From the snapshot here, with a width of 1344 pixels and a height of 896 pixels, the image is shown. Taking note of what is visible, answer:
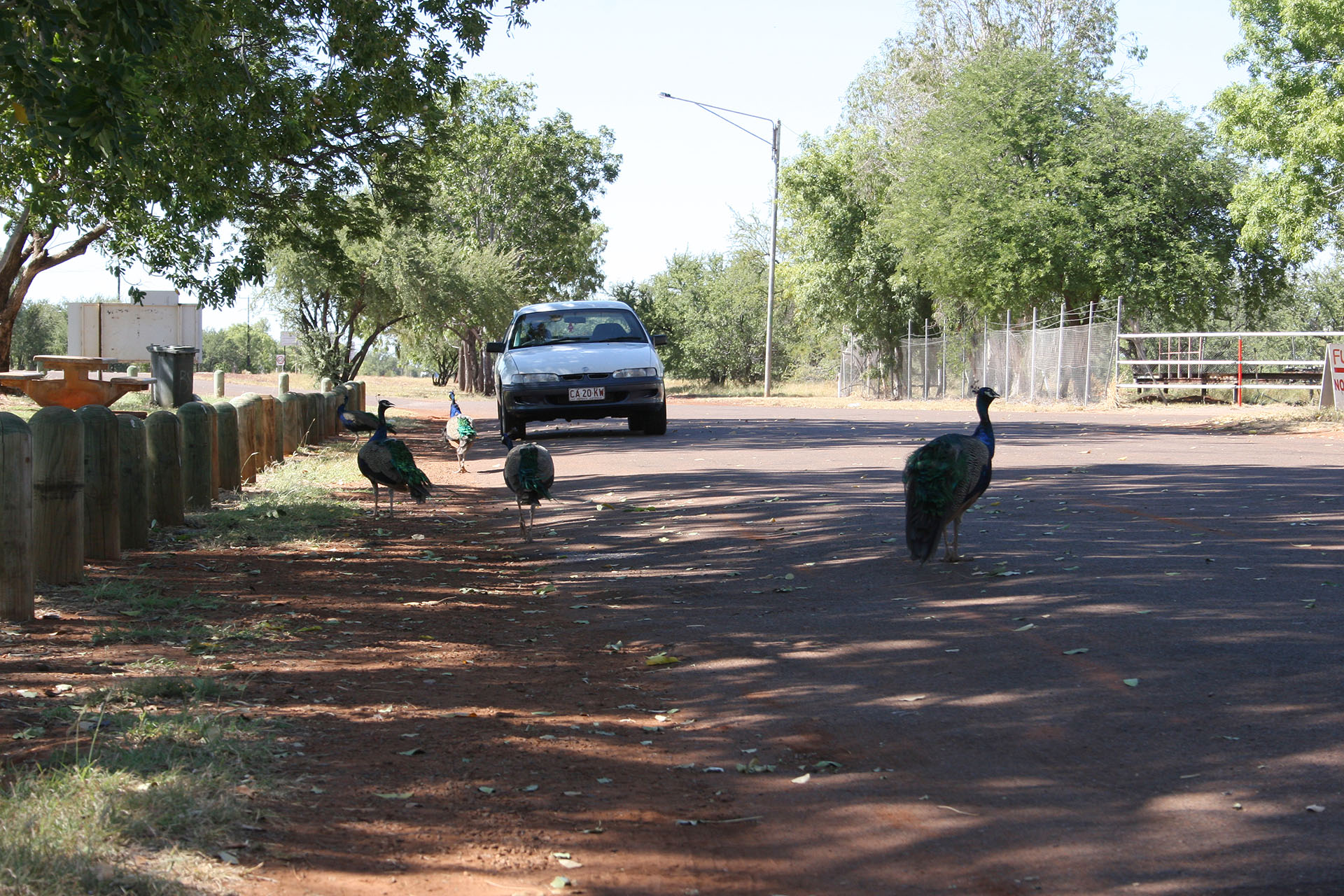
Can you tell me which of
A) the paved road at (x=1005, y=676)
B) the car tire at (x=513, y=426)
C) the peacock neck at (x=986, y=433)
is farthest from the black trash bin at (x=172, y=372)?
the peacock neck at (x=986, y=433)

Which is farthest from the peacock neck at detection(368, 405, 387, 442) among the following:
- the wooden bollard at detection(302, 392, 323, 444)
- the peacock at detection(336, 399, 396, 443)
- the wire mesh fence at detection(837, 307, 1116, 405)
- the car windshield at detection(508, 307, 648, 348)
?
the wire mesh fence at detection(837, 307, 1116, 405)

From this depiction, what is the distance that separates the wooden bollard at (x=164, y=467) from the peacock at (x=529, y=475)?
2535mm

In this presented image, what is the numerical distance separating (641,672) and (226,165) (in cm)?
1021

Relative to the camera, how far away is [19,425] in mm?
6281

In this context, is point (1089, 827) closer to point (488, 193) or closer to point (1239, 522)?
point (1239, 522)

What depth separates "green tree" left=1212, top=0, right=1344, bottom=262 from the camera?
26078 millimetres

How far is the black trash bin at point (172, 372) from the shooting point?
23766mm

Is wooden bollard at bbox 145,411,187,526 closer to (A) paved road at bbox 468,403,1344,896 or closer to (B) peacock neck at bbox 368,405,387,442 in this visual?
(B) peacock neck at bbox 368,405,387,442

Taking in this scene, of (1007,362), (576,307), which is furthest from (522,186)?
(576,307)

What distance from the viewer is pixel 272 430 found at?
15.1m

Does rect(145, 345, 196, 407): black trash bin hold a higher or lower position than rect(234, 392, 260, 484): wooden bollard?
higher

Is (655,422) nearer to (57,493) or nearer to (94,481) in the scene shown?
(94,481)

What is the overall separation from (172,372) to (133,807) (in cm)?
2208

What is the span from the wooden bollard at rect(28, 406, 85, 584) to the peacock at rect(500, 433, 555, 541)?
11.5 ft
